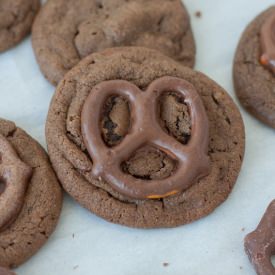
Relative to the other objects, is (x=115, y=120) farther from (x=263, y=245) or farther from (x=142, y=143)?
(x=263, y=245)

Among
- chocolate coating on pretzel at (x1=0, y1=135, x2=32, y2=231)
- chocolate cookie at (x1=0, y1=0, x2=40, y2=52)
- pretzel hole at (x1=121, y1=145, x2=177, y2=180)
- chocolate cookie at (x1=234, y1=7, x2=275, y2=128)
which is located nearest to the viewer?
chocolate coating on pretzel at (x1=0, y1=135, x2=32, y2=231)

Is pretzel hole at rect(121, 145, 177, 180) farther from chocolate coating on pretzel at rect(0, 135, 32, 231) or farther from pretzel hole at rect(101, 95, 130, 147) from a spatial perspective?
chocolate coating on pretzel at rect(0, 135, 32, 231)

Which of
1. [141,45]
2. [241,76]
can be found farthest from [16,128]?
[241,76]

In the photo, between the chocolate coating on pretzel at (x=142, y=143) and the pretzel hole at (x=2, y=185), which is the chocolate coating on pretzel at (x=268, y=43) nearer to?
the chocolate coating on pretzel at (x=142, y=143)

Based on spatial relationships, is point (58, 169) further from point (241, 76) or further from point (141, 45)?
point (241, 76)

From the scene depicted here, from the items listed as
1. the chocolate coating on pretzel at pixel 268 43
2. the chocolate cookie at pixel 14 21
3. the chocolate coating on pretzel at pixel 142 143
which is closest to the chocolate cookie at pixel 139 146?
the chocolate coating on pretzel at pixel 142 143

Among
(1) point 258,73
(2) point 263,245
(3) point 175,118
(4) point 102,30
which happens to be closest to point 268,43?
(1) point 258,73

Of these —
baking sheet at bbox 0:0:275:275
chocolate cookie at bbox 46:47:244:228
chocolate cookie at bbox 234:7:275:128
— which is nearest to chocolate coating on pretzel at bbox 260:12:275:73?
chocolate cookie at bbox 234:7:275:128
